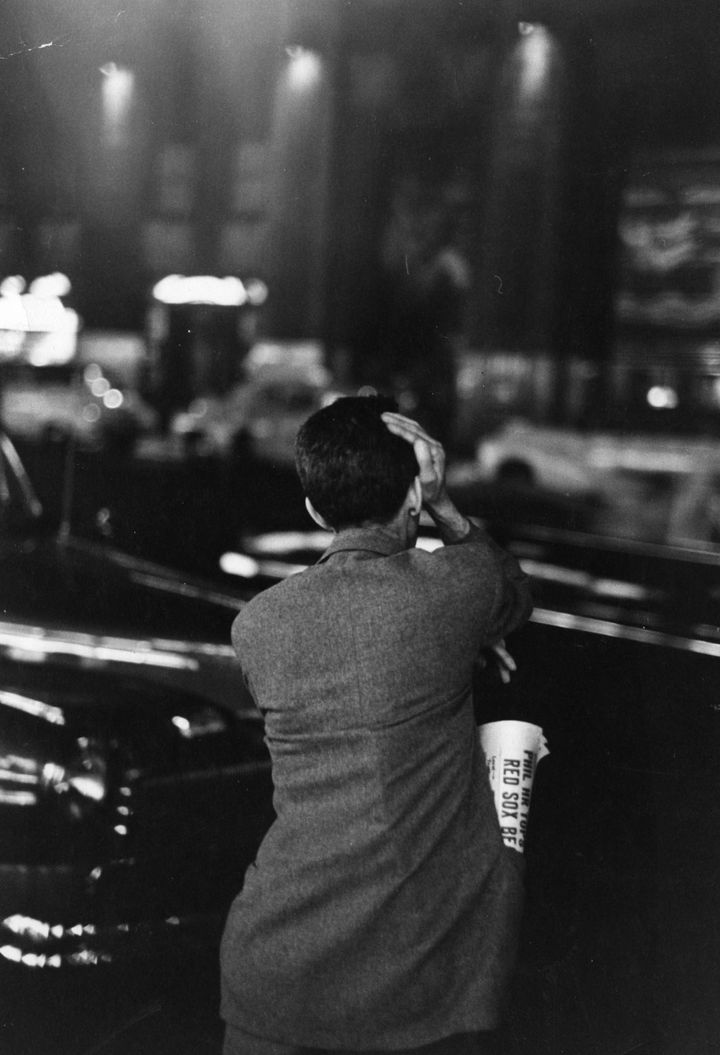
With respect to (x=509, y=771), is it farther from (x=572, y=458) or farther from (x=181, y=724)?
(x=572, y=458)

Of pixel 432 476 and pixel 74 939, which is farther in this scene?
pixel 74 939

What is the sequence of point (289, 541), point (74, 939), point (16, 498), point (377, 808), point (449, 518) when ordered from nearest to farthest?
point (377, 808), point (449, 518), point (74, 939), point (16, 498), point (289, 541)

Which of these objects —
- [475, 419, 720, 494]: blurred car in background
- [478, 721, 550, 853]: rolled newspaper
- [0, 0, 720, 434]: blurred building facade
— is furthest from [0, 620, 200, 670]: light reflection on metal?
[475, 419, 720, 494]: blurred car in background

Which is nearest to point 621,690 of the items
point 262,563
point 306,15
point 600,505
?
point 306,15

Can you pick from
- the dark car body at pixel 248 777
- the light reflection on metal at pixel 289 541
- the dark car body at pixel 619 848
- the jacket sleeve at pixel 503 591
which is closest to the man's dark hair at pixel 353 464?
the jacket sleeve at pixel 503 591

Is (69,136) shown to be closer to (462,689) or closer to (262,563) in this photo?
(262,563)

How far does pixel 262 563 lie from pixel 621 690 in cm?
221

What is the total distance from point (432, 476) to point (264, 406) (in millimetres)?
4657

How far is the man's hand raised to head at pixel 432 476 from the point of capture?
5.41 feet

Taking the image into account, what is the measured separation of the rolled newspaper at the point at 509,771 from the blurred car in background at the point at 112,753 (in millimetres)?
976

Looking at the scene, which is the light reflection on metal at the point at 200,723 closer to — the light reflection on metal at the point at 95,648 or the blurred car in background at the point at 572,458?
the light reflection on metal at the point at 95,648

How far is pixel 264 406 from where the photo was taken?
626cm

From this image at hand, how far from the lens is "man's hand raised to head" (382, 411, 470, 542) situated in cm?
165

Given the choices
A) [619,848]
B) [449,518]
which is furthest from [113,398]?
[449,518]
